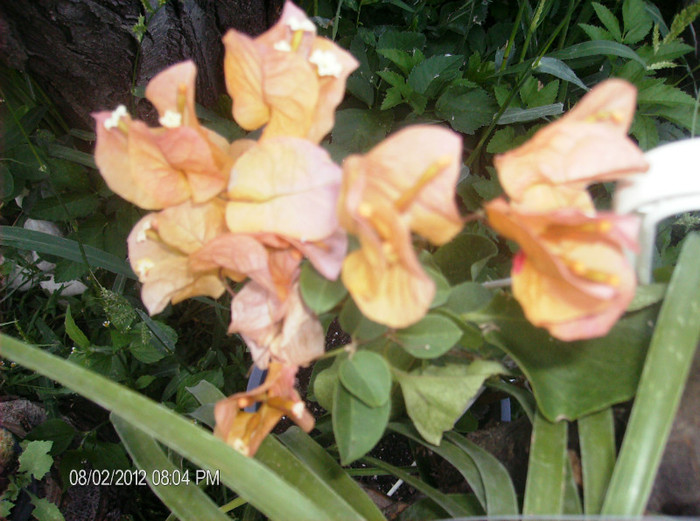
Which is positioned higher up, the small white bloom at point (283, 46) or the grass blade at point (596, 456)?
the small white bloom at point (283, 46)

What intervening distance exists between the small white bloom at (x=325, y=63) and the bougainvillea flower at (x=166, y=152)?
92mm

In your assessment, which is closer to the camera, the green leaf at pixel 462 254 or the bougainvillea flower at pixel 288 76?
the bougainvillea flower at pixel 288 76

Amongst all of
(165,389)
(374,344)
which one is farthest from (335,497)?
(165,389)

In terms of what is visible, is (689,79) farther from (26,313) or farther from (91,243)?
(26,313)

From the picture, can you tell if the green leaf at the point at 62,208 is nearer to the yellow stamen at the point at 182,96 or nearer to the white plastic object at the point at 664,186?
the yellow stamen at the point at 182,96

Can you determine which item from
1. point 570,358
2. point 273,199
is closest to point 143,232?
point 273,199

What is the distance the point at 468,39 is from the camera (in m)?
1.07

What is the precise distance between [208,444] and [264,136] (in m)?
0.24

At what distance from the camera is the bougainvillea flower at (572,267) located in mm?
→ 293

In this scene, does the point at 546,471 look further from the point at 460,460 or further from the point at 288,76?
the point at 288,76

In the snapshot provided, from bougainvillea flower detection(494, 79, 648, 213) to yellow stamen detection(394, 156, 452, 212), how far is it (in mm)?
55

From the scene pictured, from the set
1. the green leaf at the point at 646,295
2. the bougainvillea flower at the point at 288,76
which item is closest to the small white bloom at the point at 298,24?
the bougainvillea flower at the point at 288,76

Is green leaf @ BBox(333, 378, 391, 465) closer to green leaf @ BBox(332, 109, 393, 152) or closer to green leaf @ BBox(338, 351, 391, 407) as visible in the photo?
green leaf @ BBox(338, 351, 391, 407)

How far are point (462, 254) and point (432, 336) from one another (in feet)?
0.53
